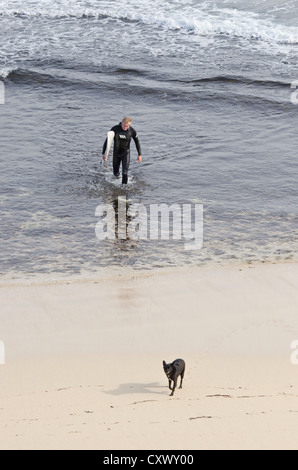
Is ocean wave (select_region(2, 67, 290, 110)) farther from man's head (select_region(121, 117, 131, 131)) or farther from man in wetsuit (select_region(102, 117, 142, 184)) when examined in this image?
man's head (select_region(121, 117, 131, 131))

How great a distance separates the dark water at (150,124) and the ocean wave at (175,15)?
0.24 ft

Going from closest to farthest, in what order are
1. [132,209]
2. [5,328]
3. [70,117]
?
[5,328], [132,209], [70,117]

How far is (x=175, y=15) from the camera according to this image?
2730cm

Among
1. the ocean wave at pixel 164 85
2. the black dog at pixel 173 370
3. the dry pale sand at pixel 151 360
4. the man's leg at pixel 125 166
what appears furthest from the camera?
the ocean wave at pixel 164 85

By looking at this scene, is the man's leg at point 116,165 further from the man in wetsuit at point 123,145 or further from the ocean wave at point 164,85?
the ocean wave at point 164,85

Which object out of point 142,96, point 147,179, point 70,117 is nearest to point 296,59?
point 142,96

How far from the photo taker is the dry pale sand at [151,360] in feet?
23.1

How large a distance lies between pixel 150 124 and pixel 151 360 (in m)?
10.4

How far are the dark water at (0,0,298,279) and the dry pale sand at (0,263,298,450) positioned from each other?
1.04 m

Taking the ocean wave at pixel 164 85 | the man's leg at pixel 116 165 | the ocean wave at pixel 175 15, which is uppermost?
the ocean wave at pixel 175 15

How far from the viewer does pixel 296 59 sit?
23.0 meters

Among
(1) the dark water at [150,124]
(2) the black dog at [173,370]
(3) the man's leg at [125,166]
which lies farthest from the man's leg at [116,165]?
(2) the black dog at [173,370]

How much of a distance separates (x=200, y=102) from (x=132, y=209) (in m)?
6.85
